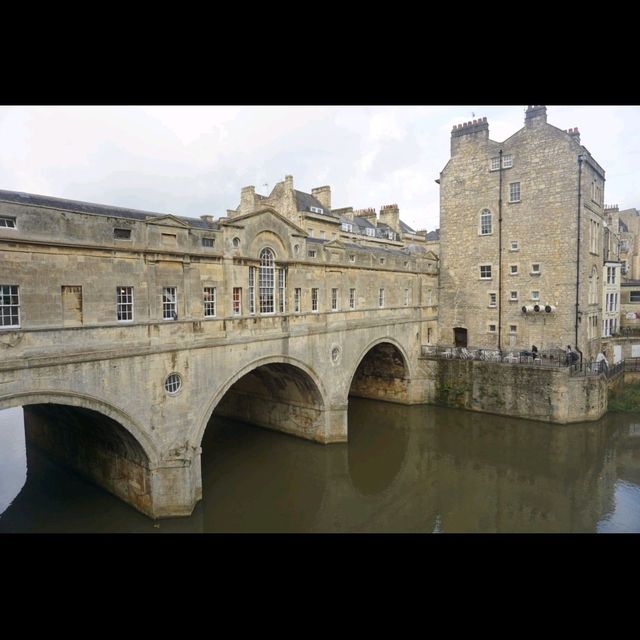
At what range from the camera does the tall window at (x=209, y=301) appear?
15.2 meters

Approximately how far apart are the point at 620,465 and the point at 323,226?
24.8 m

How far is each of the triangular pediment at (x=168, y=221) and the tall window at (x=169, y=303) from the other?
191 centimetres

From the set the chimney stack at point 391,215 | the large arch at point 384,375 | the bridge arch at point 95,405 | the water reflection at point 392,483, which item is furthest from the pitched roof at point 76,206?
the chimney stack at point 391,215

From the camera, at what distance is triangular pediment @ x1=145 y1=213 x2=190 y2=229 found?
43.8ft

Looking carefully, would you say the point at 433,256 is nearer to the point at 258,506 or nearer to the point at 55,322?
the point at 258,506

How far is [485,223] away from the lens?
28.4 meters

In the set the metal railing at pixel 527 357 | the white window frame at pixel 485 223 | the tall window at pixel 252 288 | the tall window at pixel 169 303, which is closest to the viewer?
the tall window at pixel 169 303

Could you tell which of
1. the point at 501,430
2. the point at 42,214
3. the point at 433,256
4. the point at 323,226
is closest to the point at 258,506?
the point at 42,214

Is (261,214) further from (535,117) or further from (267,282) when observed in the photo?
(535,117)

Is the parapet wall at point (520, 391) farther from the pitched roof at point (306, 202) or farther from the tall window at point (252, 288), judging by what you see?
the pitched roof at point (306, 202)

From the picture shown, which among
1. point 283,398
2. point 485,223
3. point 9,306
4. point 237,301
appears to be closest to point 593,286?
point 485,223

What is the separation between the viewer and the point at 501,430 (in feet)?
76.3

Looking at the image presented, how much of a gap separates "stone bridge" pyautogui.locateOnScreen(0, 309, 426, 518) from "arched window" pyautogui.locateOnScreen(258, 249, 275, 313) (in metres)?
0.61

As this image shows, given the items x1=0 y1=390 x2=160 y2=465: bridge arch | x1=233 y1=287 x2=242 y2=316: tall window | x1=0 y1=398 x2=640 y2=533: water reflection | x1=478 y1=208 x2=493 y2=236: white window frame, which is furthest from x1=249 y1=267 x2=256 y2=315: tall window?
x1=478 y1=208 x2=493 y2=236: white window frame
